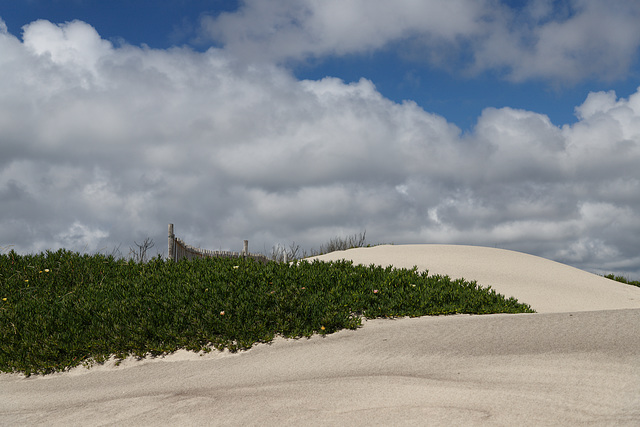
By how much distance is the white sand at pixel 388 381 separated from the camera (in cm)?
453

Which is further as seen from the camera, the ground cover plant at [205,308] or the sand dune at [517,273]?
the sand dune at [517,273]

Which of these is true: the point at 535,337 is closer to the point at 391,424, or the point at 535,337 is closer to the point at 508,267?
the point at 391,424

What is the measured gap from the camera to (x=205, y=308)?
767cm

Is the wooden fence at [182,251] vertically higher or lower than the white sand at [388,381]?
higher

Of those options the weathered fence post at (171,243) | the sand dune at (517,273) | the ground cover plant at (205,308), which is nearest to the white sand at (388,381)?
the ground cover plant at (205,308)

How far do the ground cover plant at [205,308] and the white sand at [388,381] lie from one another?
27cm

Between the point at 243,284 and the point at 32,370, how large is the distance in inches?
130

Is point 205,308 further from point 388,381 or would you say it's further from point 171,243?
point 171,243

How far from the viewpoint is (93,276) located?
1084cm

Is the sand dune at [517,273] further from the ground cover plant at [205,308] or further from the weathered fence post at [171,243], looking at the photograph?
the weathered fence post at [171,243]

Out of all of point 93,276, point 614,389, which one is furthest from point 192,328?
point 614,389

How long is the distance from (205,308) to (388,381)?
3.39 m

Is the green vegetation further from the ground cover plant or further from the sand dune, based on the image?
the ground cover plant

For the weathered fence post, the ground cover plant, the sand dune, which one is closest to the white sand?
the ground cover plant
